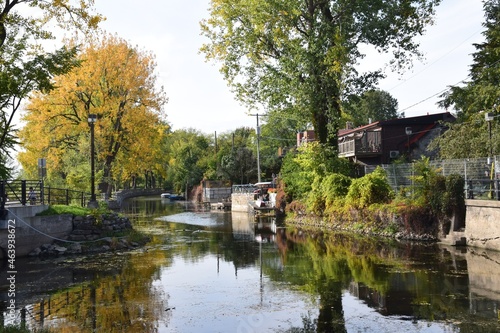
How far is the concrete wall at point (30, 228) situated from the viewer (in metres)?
21.3

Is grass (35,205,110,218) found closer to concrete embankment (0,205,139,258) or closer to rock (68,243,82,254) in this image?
concrete embankment (0,205,139,258)

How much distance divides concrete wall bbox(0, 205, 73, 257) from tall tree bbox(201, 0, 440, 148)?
1606 cm

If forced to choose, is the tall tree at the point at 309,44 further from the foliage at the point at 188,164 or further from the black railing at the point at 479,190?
the foliage at the point at 188,164

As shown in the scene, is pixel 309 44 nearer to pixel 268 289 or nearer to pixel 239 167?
pixel 268 289

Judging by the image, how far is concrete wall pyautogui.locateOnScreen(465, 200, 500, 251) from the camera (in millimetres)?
20016

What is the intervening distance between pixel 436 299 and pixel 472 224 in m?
9.57

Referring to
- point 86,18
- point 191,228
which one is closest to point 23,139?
point 191,228

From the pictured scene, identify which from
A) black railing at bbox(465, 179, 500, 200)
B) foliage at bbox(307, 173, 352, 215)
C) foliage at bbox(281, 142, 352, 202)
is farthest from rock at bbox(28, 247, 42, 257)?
black railing at bbox(465, 179, 500, 200)

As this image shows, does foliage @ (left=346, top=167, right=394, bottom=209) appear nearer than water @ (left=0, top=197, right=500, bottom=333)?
No

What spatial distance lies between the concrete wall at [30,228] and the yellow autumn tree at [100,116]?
1552 centimetres

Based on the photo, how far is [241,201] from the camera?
51281 millimetres

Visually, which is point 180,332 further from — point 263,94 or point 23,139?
point 23,139

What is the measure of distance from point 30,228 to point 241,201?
30164 mm

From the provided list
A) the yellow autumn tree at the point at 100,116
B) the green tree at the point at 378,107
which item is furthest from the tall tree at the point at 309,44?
the green tree at the point at 378,107
